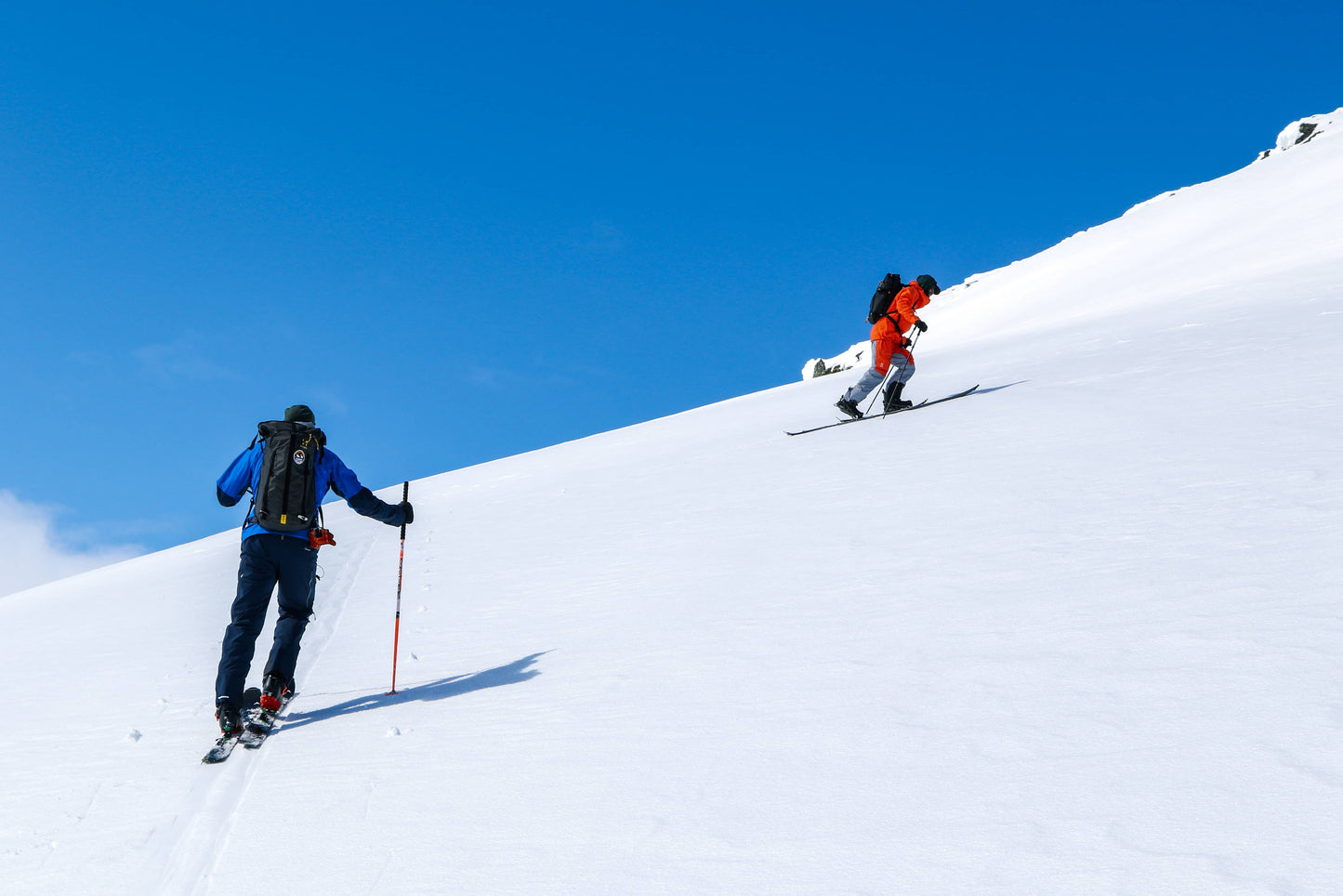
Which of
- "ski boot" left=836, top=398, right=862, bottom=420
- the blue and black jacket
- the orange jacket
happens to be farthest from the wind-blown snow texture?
"ski boot" left=836, top=398, right=862, bottom=420

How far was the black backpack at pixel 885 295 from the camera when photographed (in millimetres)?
11195

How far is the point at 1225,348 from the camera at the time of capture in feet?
39.2

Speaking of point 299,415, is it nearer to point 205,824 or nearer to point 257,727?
point 257,727

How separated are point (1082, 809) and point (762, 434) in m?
10.7

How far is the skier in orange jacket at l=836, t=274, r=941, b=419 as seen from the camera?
11.1 m

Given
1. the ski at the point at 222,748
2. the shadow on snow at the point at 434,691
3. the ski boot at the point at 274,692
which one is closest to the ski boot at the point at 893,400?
the shadow on snow at the point at 434,691

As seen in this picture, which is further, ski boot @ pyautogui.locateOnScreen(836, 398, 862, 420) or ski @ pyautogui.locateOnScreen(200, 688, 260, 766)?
ski boot @ pyautogui.locateOnScreen(836, 398, 862, 420)

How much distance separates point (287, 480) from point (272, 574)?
1.78 feet

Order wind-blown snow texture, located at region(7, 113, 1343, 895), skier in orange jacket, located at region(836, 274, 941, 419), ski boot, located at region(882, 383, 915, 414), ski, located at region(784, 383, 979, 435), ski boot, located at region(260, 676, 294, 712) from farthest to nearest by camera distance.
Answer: ski, located at region(784, 383, 979, 435)
ski boot, located at region(882, 383, 915, 414)
skier in orange jacket, located at region(836, 274, 941, 419)
ski boot, located at region(260, 676, 294, 712)
wind-blown snow texture, located at region(7, 113, 1343, 895)

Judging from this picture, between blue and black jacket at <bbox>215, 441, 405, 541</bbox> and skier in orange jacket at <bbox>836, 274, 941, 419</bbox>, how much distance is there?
23.3 feet

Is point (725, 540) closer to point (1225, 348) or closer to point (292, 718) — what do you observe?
point (292, 718)

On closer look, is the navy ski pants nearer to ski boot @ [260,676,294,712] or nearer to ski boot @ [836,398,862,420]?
ski boot @ [260,676,294,712]

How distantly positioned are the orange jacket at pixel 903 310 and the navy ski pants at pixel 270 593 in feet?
26.0

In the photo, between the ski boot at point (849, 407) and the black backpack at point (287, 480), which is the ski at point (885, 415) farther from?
the black backpack at point (287, 480)
